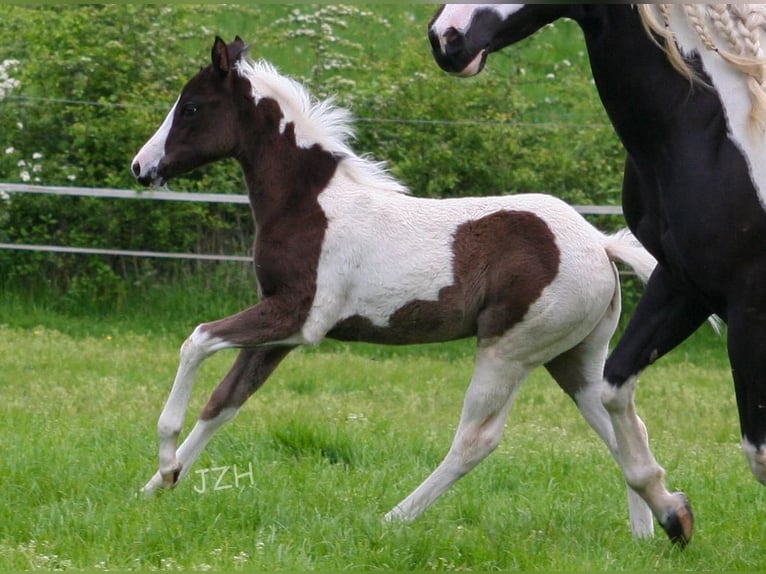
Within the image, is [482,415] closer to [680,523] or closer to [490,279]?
[490,279]

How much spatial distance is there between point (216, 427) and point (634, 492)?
1763 mm

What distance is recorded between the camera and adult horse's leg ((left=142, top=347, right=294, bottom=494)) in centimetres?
545

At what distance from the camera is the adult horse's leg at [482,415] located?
5.26 m

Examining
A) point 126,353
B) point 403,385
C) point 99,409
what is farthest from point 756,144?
point 126,353

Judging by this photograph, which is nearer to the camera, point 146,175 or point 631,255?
point 631,255

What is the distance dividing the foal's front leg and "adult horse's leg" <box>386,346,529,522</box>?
0.79 meters

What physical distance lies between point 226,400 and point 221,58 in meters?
1.55

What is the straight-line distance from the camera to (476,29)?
14.0 ft

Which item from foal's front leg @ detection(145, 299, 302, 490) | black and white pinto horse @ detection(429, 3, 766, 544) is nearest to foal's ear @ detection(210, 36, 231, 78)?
foal's front leg @ detection(145, 299, 302, 490)

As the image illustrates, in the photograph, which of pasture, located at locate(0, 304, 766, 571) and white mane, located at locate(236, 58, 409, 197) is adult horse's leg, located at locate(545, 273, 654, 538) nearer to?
pasture, located at locate(0, 304, 766, 571)

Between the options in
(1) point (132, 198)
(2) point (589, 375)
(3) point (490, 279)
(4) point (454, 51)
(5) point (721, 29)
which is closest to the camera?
(4) point (454, 51)

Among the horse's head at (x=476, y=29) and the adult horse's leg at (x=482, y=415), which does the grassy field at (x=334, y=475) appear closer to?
the adult horse's leg at (x=482, y=415)

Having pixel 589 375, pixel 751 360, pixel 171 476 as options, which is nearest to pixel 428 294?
pixel 589 375

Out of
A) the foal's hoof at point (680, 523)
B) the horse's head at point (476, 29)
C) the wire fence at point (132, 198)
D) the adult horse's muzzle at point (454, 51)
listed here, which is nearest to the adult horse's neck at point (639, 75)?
the horse's head at point (476, 29)
